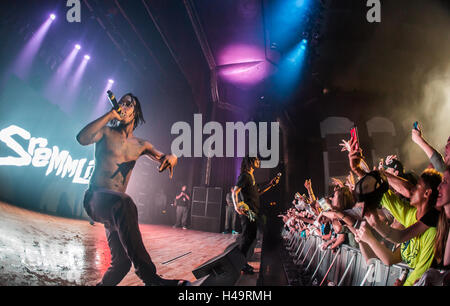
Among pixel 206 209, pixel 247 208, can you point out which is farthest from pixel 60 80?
pixel 247 208

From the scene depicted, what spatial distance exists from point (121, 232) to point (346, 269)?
8.69ft

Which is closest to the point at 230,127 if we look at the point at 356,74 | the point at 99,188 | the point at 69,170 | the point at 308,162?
the point at 308,162

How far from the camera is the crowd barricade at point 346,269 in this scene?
198 centimetres

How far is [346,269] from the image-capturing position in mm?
2600

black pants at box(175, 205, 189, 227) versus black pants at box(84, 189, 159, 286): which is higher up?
black pants at box(84, 189, 159, 286)

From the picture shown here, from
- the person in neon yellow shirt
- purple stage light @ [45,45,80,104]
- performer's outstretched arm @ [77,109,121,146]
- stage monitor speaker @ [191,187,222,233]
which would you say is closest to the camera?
the person in neon yellow shirt

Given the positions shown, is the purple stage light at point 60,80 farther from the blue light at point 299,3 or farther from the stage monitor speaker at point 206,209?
the blue light at point 299,3

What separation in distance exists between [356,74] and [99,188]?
32.3ft

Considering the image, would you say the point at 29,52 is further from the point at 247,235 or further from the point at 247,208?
the point at 247,235

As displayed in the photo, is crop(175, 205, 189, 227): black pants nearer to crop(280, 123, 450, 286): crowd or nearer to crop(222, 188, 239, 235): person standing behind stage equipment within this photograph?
crop(222, 188, 239, 235): person standing behind stage equipment

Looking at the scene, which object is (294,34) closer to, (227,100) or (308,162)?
(227,100)

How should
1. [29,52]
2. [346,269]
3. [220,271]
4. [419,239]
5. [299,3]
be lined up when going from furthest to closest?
1. [299,3]
2. [29,52]
3. [346,269]
4. [220,271]
5. [419,239]

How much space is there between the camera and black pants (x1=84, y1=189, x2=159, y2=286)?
152 centimetres

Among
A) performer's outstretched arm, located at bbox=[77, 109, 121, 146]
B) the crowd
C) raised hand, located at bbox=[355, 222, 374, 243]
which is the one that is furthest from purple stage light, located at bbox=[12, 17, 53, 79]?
raised hand, located at bbox=[355, 222, 374, 243]
